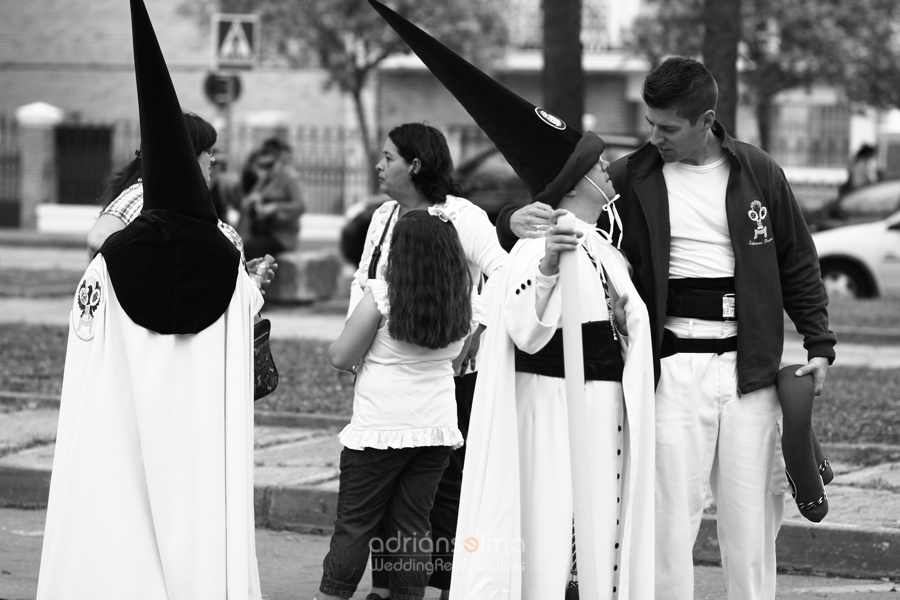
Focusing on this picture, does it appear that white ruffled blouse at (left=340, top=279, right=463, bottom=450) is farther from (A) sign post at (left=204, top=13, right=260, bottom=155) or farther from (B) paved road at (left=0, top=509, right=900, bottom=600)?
(A) sign post at (left=204, top=13, right=260, bottom=155)

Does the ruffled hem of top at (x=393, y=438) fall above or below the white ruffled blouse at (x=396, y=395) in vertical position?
below

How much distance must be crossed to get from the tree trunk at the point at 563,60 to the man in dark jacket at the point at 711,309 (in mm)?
9248

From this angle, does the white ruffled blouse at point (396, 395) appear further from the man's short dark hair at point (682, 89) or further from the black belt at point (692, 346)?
the man's short dark hair at point (682, 89)

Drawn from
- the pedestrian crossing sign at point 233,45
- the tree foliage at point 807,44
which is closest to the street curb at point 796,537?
the pedestrian crossing sign at point 233,45

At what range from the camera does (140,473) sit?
4.55m

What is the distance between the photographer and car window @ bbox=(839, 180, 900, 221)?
58.2 feet

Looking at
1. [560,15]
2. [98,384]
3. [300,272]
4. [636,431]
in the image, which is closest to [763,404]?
[636,431]

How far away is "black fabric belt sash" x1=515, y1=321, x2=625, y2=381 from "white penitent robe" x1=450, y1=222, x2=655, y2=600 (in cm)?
3

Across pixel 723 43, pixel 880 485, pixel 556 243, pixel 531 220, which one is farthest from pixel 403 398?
pixel 723 43

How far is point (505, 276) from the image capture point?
417 cm

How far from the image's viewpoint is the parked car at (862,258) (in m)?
16.2

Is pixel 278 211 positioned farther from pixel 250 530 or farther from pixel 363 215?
pixel 250 530

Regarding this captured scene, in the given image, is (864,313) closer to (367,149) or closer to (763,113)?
(763,113)

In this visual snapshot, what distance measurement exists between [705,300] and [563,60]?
31.5 ft
